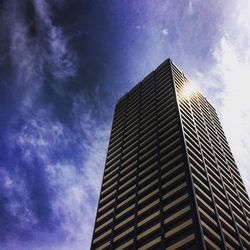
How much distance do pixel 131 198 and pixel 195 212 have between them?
44.5 ft

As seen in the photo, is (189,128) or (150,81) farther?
(150,81)

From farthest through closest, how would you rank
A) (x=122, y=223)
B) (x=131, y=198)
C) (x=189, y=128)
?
(x=189, y=128), (x=131, y=198), (x=122, y=223)

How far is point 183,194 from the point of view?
45.1 meters

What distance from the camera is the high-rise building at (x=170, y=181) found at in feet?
136

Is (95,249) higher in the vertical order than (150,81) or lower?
lower

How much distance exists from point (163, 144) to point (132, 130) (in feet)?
47.2

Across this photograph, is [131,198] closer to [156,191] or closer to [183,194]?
[156,191]

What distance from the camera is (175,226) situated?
40781mm

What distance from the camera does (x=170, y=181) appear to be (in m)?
48.6

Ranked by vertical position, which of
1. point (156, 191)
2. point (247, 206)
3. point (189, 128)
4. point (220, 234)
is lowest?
point (220, 234)

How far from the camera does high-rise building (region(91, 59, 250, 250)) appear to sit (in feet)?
136

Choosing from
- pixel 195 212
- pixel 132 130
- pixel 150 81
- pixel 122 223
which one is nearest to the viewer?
pixel 195 212

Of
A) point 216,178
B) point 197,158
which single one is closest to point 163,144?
point 197,158

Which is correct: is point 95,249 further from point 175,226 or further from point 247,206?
point 247,206
